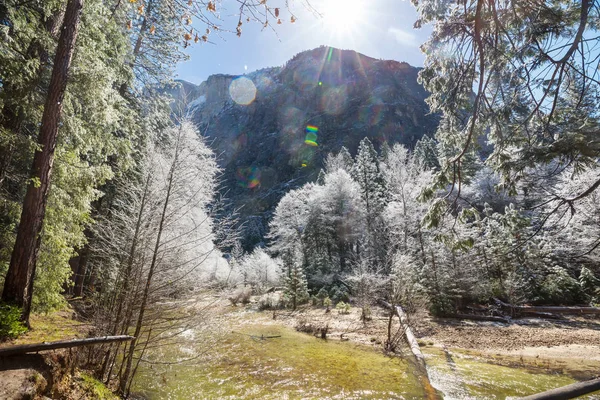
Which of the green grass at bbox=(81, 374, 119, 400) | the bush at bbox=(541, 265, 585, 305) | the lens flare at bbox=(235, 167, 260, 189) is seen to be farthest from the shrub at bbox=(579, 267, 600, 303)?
the lens flare at bbox=(235, 167, 260, 189)

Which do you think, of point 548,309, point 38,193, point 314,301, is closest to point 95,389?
point 38,193

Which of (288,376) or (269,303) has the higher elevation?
(288,376)

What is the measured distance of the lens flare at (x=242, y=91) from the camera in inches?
4592

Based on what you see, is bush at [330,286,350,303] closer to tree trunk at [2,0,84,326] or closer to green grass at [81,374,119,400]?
green grass at [81,374,119,400]

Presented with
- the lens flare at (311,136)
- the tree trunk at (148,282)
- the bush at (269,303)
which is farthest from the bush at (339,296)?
the lens flare at (311,136)

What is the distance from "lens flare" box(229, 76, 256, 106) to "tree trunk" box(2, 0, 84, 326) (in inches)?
4550

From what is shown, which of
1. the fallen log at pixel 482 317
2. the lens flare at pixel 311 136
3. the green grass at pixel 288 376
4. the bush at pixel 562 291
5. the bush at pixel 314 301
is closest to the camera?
the green grass at pixel 288 376

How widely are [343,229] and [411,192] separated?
988cm

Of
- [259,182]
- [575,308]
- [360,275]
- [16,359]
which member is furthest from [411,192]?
[259,182]

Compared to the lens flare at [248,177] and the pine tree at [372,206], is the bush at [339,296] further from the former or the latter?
the lens flare at [248,177]

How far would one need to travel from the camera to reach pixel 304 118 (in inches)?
4018

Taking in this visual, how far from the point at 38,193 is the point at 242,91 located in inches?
5086

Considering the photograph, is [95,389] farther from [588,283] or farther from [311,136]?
[311,136]

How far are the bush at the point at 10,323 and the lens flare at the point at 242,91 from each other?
117590 mm
